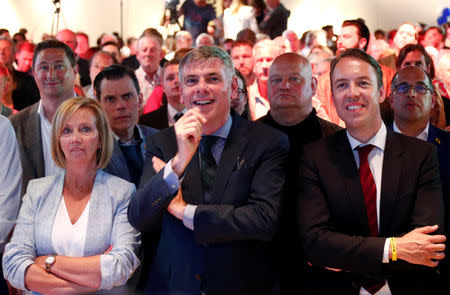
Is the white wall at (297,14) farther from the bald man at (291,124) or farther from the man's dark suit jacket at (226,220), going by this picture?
the man's dark suit jacket at (226,220)

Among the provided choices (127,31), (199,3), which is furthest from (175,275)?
(127,31)

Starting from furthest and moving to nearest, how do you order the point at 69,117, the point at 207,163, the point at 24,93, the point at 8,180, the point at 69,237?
the point at 24,93, the point at 8,180, the point at 69,117, the point at 69,237, the point at 207,163

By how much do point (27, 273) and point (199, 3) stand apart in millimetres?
7552

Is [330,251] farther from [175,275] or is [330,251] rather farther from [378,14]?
[378,14]

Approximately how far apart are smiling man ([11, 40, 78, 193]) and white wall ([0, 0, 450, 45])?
816 centimetres

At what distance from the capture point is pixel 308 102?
339cm

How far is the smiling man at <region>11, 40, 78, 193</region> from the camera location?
3357mm

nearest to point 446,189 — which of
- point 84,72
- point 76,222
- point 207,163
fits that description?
point 207,163

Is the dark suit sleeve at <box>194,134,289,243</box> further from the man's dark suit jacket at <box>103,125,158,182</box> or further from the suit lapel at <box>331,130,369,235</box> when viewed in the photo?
the man's dark suit jacket at <box>103,125,158,182</box>

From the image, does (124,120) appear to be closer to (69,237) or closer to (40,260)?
(69,237)

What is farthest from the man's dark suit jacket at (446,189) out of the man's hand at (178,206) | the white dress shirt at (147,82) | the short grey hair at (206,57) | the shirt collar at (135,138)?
the white dress shirt at (147,82)

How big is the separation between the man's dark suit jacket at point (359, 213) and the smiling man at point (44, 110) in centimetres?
152

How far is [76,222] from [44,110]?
1.09 m

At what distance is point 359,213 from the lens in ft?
8.21
